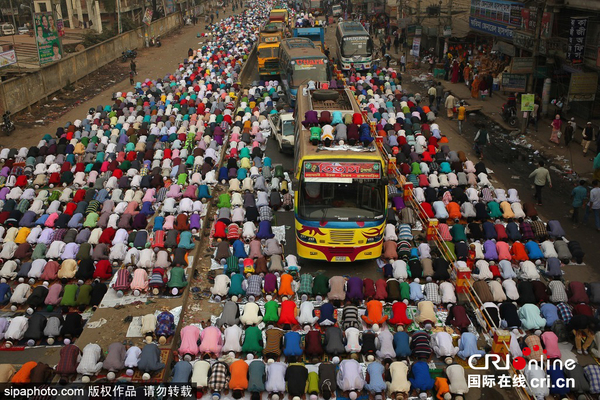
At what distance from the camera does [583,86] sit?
22812mm

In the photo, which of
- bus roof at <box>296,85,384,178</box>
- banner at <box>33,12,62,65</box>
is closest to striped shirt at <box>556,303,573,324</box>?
bus roof at <box>296,85,384,178</box>

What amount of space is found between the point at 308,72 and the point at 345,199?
53.5 feet

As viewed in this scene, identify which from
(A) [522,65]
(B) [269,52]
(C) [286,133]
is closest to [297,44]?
(B) [269,52]

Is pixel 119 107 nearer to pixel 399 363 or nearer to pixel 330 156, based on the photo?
pixel 330 156

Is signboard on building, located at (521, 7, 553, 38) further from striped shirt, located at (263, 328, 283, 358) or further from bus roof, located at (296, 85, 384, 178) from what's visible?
striped shirt, located at (263, 328, 283, 358)

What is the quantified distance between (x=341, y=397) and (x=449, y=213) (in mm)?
8644

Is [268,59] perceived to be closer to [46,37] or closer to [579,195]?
[46,37]

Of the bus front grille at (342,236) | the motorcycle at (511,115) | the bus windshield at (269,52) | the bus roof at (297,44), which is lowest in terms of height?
the motorcycle at (511,115)

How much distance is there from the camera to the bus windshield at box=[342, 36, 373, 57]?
37.2 m

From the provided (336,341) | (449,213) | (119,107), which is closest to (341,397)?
(336,341)

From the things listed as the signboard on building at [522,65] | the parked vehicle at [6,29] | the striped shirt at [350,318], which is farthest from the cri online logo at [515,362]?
the parked vehicle at [6,29]

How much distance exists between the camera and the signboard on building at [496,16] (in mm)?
29891

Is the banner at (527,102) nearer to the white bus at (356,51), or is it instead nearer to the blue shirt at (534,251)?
the blue shirt at (534,251)

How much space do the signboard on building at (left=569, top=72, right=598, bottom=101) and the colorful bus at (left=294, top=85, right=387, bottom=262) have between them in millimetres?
12556
